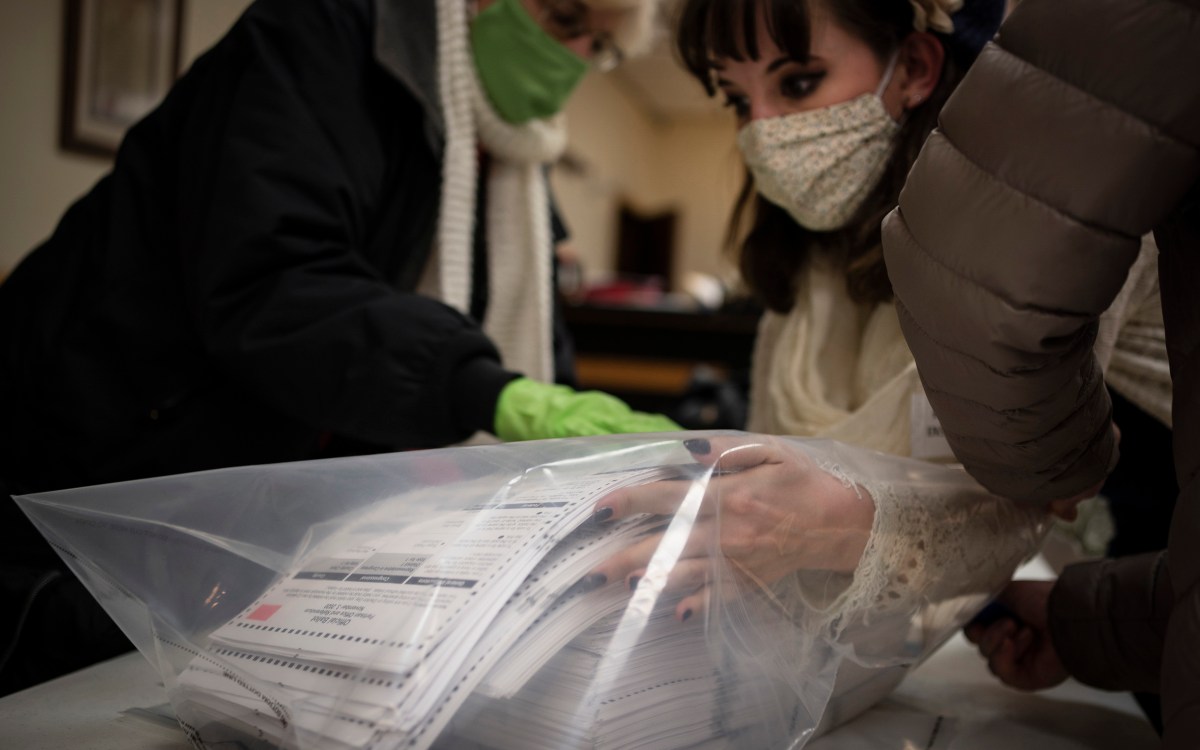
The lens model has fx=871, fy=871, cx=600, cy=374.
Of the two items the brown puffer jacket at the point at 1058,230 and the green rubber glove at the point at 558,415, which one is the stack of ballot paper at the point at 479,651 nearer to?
the brown puffer jacket at the point at 1058,230

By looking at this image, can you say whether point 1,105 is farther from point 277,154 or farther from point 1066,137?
point 1066,137

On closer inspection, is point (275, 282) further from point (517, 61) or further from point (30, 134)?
point (30, 134)

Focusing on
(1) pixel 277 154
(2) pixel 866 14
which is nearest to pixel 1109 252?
(2) pixel 866 14

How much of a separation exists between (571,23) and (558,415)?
24.6 inches

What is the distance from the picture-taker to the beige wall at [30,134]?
193cm

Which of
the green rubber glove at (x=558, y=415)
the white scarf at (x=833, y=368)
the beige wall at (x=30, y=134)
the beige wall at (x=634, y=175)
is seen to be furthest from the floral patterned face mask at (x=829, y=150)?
the beige wall at (x=634, y=175)

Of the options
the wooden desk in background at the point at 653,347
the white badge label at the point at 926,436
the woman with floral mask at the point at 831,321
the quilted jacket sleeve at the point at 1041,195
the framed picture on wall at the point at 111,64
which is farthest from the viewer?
the wooden desk in background at the point at 653,347

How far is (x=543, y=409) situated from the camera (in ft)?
2.82

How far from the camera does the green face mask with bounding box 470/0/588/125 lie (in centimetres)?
116

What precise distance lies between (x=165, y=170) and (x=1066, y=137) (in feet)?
3.24

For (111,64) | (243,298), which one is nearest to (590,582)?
(243,298)

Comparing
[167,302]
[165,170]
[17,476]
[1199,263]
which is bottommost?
[17,476]

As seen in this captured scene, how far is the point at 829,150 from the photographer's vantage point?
2.71ft

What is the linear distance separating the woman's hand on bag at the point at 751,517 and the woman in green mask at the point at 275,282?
0.28 m
